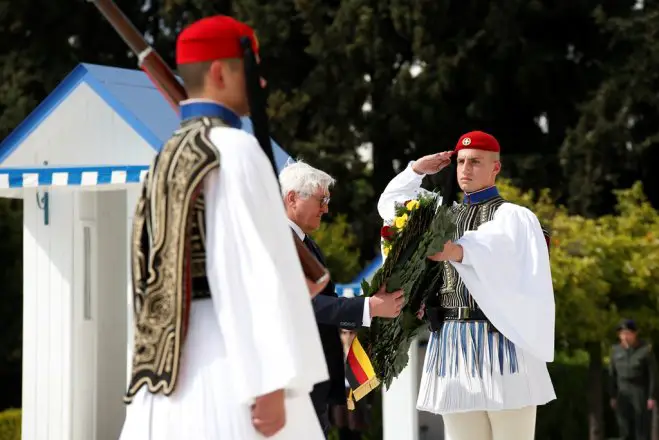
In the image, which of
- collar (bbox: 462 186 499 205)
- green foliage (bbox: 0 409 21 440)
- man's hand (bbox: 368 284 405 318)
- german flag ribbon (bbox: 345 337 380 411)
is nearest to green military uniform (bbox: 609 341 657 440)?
green foliage (bbox: 0 409 21 440)

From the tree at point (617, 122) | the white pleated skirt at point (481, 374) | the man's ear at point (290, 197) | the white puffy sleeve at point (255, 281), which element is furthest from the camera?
A: the tree at point (617, 122)

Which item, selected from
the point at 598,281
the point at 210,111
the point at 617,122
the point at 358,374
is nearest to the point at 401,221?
the point at 358,374

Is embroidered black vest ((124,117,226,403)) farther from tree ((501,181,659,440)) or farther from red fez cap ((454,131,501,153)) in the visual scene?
tree ((501,181,659,440))

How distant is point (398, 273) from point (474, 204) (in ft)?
2.24

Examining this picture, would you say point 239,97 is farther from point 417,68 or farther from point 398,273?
point 417,68

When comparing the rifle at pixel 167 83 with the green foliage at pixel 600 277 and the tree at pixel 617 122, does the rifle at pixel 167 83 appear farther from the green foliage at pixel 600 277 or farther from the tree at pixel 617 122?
the tree at pixel 617 122

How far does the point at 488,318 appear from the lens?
5852 millimetres

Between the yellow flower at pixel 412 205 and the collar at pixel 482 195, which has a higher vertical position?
the collar at pixel 482 195

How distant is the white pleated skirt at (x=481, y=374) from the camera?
19.2ft

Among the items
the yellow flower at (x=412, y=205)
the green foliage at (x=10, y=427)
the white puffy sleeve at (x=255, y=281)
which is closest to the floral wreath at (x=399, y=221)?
the yellow flower at (x=412, y=205)

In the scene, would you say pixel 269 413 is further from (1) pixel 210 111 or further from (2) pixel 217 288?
(1) pixel 210 111

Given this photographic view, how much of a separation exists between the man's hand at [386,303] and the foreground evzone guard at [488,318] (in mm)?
261

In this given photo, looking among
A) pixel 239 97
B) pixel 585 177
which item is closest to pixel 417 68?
pixel 585 177

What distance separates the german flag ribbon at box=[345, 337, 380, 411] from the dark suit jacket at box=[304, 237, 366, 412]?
0.18 meters
